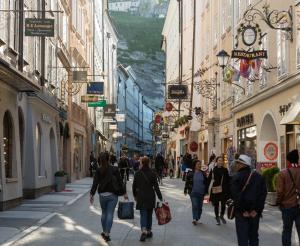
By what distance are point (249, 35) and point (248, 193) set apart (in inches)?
572

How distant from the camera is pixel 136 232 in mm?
13773

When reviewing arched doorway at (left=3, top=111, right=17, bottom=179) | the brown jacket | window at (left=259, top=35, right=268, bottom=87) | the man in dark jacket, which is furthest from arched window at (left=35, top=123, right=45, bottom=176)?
the man in dark jacket

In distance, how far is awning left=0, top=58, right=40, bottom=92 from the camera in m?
15.3

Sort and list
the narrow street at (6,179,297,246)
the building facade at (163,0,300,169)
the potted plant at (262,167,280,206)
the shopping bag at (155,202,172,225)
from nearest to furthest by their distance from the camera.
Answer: the narrow street at (6,179,297,246), the shopping bag at (155,202,172,225), the potted plant at (262,167,280,206), the building facade at (163,0,300,169)

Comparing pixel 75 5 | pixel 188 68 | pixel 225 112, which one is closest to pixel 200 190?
pixel 225 112

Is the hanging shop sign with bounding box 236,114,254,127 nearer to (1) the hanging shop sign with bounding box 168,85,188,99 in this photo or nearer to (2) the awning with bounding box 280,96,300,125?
(2) the awning with bounding box 280,96,300,125

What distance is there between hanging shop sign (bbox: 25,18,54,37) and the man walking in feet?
36.8

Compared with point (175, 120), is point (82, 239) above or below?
below

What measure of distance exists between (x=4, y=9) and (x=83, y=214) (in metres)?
6.42

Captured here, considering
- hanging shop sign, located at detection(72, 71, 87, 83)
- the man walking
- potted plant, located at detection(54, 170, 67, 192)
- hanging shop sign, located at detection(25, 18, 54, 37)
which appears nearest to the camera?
the man walking

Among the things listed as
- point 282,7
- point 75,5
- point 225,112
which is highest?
point 75,5

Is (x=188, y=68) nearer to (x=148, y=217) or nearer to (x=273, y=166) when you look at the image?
(x=273, y=166)

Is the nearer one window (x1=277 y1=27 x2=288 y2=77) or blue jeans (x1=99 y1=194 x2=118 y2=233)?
blue jeans (x1=99 y1=194 x2=118 y2=233)

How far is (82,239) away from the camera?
500 inches
